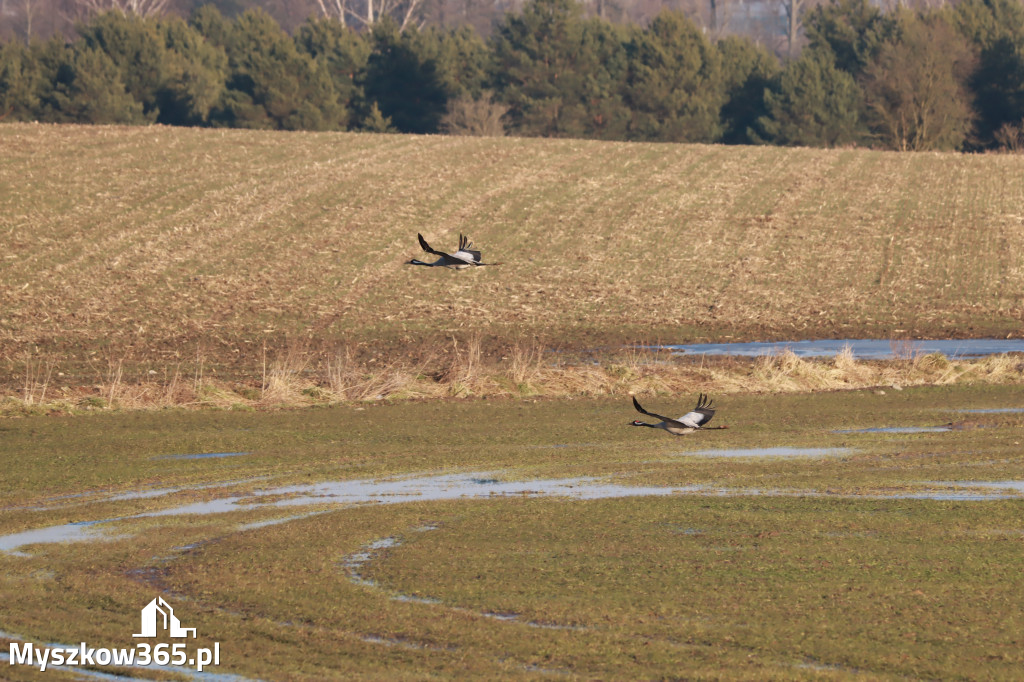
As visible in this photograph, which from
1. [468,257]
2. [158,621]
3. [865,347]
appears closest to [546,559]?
[468,257]

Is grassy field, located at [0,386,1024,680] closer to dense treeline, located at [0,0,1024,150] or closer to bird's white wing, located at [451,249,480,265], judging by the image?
bird's white wing, located at [451,249,480,265]

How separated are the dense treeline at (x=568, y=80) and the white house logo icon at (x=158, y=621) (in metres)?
77.0

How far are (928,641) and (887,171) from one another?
5751 cm

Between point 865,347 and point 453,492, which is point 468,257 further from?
point 865,347

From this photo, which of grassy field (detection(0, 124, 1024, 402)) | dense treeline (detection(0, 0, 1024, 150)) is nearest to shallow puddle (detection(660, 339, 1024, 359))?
grassy field (detection(0, 124, 1024, 402))

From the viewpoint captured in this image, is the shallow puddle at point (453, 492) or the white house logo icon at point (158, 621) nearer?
the white house logo icon at point (158, 621)

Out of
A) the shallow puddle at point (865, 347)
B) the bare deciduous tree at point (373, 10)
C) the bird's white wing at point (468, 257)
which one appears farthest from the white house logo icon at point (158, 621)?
the bare deciduous tree at point (373, 10)

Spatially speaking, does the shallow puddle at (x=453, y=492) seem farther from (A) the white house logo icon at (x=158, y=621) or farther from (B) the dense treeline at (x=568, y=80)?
(B) the dense treeline at (x=568, y=80)

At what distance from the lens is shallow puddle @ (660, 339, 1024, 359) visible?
35875mm

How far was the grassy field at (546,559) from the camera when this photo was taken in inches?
440

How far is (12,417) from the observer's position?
26406 mm

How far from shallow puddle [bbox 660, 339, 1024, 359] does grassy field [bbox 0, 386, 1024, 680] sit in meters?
11.7

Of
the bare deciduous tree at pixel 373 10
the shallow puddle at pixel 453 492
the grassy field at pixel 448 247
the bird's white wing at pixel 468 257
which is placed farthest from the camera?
the bare deciduous tree at pixel 373 10

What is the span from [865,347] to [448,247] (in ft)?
57.0
